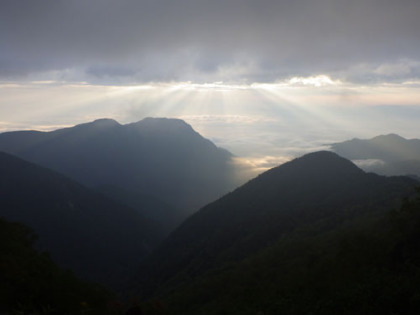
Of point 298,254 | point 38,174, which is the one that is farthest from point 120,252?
point 298,254

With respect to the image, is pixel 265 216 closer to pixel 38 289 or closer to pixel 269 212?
pixel 269 212

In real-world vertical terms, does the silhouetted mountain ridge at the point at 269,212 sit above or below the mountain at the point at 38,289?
below

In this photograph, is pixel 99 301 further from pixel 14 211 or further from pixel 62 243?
pixel 14 211

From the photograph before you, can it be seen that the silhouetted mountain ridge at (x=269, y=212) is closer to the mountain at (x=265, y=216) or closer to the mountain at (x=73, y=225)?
the mountain at (x=265, y=216)

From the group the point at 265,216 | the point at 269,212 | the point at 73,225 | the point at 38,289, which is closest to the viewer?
the point at 38,289

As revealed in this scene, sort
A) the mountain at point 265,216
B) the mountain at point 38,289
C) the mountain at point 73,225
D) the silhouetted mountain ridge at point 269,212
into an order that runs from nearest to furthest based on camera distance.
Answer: the mountain at point 38,289 < the mountain at point 265,216 < the silhouetted mountain ridge at point 269,212 < the mountain at point 73,225

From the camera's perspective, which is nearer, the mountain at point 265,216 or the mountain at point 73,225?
the mountain at point 265,216

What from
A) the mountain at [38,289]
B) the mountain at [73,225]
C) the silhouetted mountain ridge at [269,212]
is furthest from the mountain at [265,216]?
the mountain at [73,225]

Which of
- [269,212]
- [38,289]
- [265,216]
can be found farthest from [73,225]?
[38,289]
